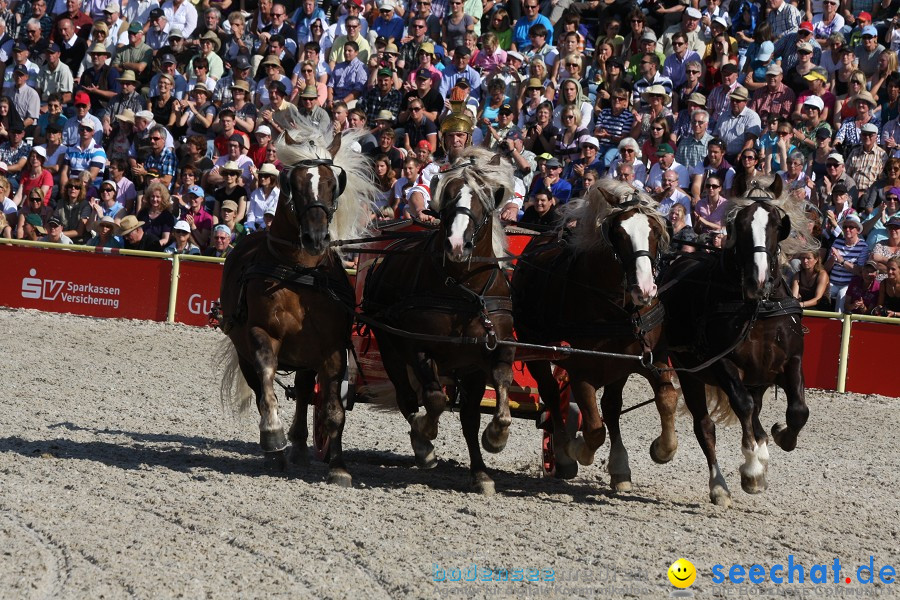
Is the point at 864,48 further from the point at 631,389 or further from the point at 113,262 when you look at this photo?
the point at 113,262

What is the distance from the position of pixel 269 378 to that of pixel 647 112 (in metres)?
8.04

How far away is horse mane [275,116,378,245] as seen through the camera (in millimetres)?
7102

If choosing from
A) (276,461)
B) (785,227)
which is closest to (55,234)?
(276,461)

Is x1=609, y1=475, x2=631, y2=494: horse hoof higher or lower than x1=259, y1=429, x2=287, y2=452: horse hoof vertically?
lower

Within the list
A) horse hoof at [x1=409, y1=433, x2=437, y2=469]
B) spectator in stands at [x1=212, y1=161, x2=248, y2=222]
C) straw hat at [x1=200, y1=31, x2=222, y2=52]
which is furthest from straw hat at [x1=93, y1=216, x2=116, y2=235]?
horse hoof at [x1=409, y1=433, x2=437, y2=469]

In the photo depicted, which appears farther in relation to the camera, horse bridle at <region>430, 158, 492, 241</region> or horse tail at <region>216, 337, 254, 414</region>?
horse tail at <region>216, 337, 254, 414</region>

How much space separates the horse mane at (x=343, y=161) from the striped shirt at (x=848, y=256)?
6.03m

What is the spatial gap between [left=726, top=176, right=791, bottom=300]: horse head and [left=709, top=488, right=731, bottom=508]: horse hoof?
108cm

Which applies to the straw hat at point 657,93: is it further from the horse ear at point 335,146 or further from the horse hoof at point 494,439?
the horse hoof at point 494,439

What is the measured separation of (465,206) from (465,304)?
0.55 metres

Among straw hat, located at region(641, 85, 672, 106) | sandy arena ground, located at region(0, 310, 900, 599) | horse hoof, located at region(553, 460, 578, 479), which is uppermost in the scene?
straw hat, located at region(641, 85, 672, 106)

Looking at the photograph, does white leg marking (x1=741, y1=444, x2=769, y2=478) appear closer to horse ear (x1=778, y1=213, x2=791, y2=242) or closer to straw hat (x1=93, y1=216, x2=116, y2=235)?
horse ear (x1=778, y1=213, x2=791, y2=242)

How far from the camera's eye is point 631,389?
11.6 meters

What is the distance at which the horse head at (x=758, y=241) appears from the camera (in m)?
6.66
